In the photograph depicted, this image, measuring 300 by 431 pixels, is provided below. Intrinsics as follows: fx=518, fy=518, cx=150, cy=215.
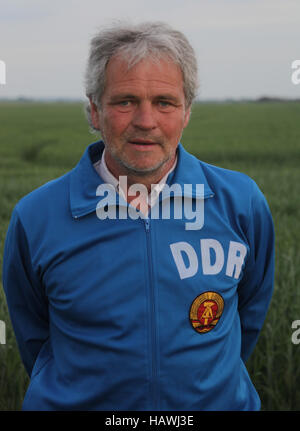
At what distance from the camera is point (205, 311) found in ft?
5.65

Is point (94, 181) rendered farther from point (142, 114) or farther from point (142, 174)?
point (142, 114)

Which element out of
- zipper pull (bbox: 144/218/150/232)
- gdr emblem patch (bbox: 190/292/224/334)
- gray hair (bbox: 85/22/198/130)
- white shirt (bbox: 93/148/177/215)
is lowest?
gdr emblem patch (bbox: 190/292/224/334)

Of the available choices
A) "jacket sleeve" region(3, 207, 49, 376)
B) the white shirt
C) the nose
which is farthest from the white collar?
"jacket sleeve" region(3, 207, 49, 376)

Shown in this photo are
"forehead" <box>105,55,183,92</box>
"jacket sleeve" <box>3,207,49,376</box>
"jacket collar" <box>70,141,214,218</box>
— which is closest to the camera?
"forehead" <box>105,55,183,92</box>

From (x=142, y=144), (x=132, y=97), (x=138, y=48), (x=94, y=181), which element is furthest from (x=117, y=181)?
(x=138, y=48)

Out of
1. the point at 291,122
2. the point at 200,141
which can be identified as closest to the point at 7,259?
the point at 200,141

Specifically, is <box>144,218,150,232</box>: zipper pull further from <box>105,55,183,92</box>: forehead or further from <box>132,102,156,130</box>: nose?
<box>105,55,183,92</box>: forehead

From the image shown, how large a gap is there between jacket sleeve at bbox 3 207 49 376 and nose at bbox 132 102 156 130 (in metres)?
0.54

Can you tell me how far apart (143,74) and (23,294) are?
973mm

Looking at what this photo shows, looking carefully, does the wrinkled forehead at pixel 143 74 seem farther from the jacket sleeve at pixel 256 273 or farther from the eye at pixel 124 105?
the jacket sleeve at pixel 256 273

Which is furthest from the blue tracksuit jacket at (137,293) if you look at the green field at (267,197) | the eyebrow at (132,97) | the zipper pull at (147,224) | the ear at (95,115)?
the green field at (267,197)

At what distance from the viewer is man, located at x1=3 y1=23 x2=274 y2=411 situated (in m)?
1.65

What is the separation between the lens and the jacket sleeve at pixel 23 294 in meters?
1.85
